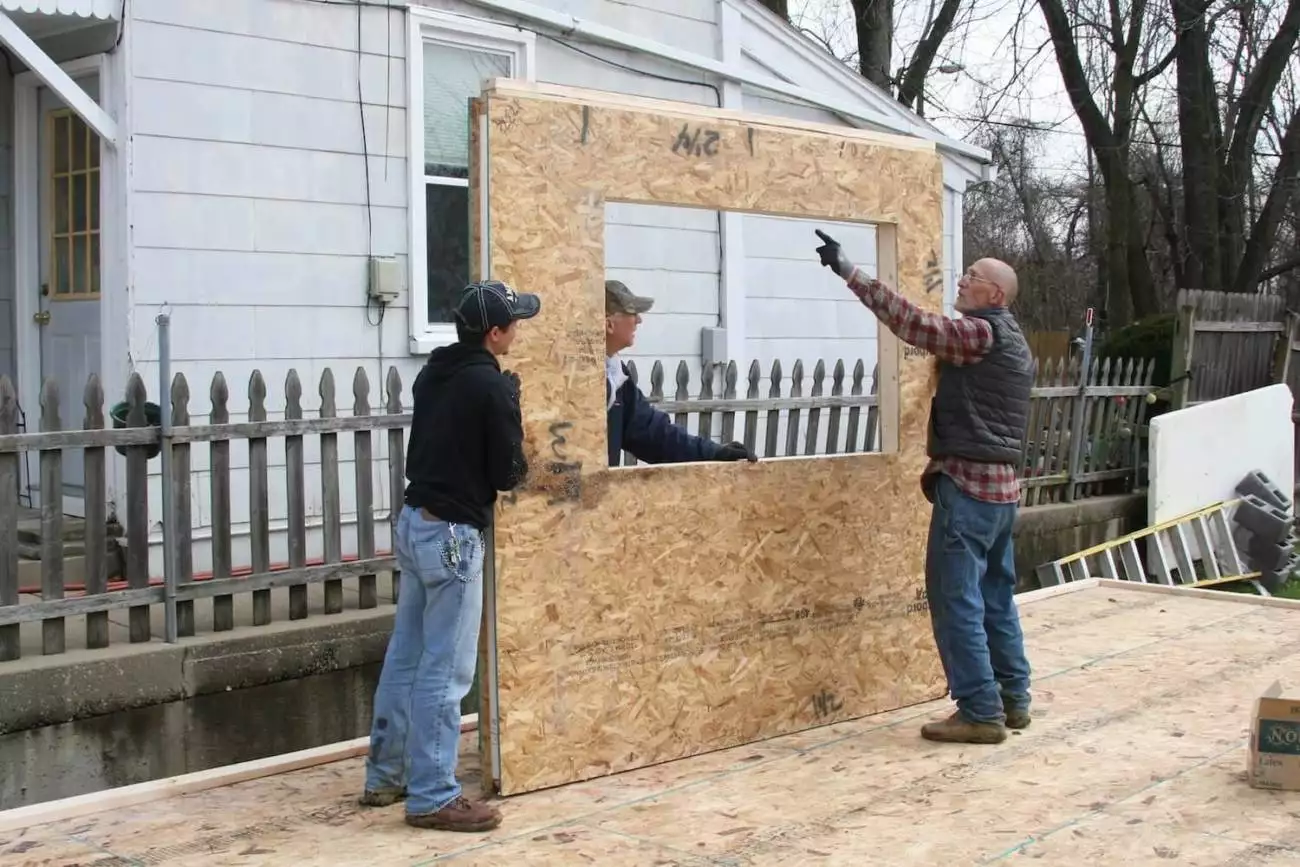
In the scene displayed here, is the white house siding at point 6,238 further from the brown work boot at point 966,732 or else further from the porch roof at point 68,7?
the brown work boot at point 966,732

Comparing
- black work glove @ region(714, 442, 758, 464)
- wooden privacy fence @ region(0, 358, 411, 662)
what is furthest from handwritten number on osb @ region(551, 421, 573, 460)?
wooden privacy fence @ region(0, 358, 411, 662)

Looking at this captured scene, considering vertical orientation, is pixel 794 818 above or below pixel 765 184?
below

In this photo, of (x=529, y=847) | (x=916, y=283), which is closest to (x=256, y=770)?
(x=529, y=847)

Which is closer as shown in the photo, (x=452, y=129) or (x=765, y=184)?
(x=765, y=184)

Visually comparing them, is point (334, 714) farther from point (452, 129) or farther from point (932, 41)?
point (932, 41)

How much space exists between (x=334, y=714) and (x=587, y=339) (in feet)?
8.96

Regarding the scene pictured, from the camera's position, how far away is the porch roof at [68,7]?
684 centimetres

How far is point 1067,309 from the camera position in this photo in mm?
38188

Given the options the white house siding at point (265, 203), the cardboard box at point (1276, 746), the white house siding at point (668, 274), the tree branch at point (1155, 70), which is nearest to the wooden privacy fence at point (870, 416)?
the white house siding at point (668, 274)

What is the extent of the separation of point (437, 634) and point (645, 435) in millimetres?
1494

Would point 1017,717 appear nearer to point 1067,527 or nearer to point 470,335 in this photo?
point 470,335

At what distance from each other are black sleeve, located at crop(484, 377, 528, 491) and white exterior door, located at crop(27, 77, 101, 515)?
407 centimetres

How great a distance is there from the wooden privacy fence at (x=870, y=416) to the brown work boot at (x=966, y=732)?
3361mm

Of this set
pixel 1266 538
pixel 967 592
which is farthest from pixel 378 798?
pixel 1266 538
